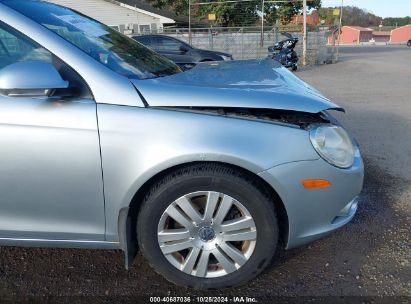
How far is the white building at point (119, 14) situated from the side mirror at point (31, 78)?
84.1ft

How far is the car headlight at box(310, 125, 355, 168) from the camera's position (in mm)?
2447

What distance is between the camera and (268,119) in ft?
7.96

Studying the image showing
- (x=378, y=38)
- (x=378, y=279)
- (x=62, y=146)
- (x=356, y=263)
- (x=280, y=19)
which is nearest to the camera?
(x=62, y=146)

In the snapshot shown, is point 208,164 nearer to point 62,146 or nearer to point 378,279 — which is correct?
point 62,146

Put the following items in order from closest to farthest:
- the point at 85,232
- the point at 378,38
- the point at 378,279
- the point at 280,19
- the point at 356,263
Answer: the point at 85,232 → the point at 378,279 → the point at 356,263 → the point at 280,19 → the point at 378,38

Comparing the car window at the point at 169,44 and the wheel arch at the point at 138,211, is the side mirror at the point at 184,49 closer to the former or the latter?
the car window at the point at 169,44

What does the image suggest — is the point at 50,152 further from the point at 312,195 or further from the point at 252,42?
the point at 252,42

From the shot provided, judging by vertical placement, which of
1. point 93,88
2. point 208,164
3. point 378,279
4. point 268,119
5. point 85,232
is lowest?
point 378,279

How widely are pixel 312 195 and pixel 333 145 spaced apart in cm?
36

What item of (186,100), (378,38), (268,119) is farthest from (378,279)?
(378,38)

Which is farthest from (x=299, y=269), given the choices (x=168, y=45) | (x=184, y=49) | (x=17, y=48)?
(x=168, y=45)

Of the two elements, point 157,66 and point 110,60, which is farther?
point 157,66

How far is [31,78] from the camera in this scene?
2.21 m

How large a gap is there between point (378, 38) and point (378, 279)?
9705 centimetres
